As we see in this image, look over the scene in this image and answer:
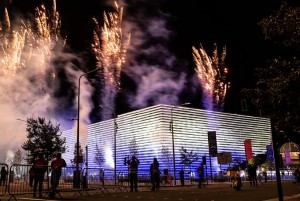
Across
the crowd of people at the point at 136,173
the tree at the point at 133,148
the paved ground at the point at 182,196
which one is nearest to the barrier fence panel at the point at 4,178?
the paved ground at the point at 182,196

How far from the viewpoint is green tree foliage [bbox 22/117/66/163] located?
137ft

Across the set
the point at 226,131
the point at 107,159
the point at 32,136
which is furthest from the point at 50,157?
the point at 226,131

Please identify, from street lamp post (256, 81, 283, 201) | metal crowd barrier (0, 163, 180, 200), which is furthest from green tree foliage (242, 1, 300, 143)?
metal crowd barrier (0, 163, 180, 200)

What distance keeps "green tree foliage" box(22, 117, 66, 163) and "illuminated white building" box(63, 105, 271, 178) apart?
251ft

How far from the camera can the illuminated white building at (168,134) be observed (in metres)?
128

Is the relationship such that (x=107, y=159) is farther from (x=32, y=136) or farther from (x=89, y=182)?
(x=89, y=182)

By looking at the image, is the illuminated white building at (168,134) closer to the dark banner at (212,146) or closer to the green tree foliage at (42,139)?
the green tree foliage at (42,139)

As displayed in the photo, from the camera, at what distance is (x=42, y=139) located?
42.4 m

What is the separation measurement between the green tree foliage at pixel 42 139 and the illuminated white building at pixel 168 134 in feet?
251

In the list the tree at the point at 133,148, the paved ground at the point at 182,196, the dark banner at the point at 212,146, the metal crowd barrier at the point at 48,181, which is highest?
the tree at the point at 133,148

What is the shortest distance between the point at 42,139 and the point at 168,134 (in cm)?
8794

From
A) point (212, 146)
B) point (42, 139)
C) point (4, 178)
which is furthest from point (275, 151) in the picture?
point (42, 139)

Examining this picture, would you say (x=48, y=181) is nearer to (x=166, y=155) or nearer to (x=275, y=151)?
(x=275, y=151)

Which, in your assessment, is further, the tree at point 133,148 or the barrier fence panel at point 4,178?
the tree at point 133,148
